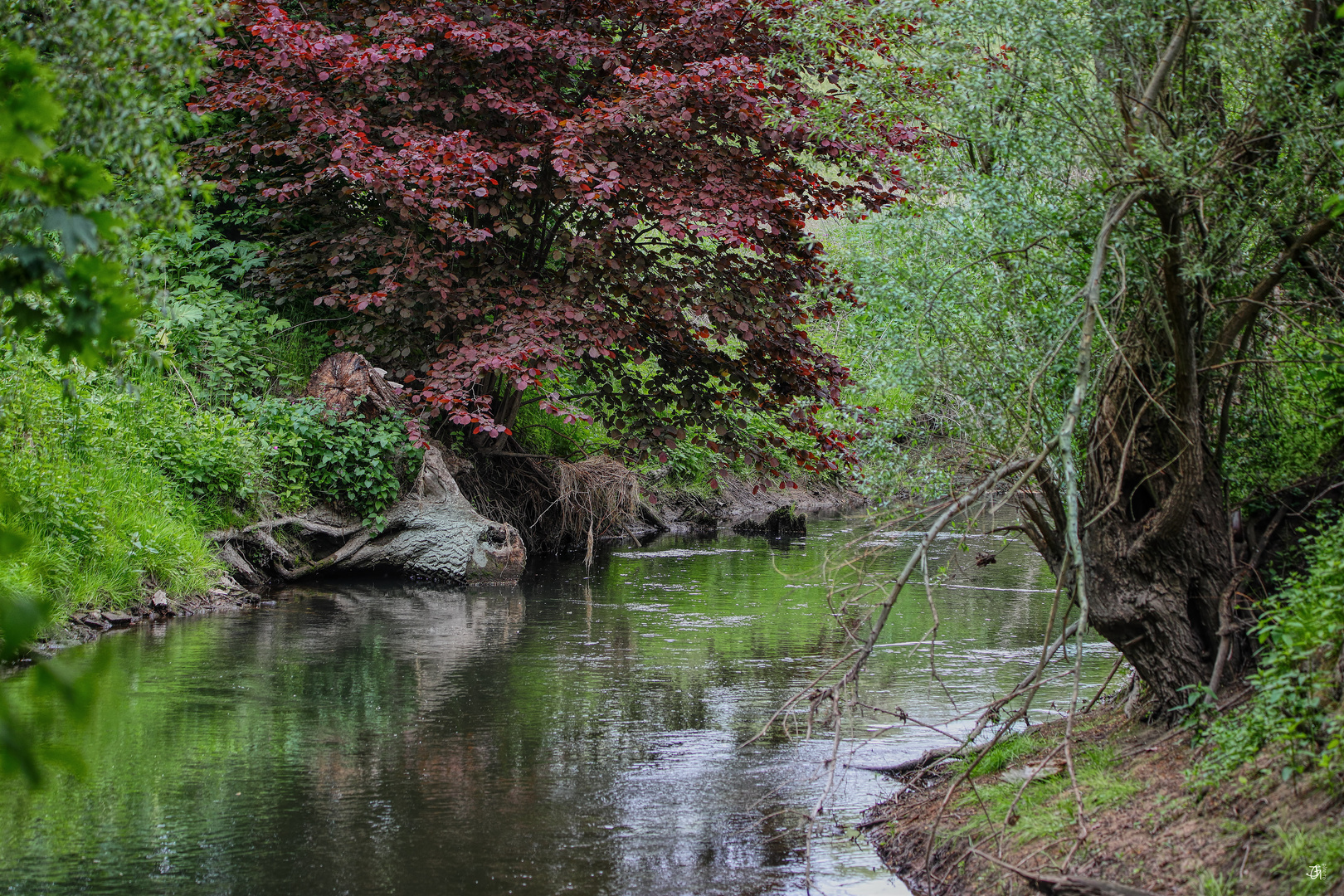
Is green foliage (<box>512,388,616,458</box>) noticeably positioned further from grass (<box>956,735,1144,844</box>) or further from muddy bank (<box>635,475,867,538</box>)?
grass (<box>956,735,1144,844</box>)

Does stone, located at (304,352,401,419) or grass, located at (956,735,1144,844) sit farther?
stone, located at (304,352,401,419)

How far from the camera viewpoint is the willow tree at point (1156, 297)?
473 centimetres

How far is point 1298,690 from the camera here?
4.25 metres

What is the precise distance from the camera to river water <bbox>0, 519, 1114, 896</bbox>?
5.04 meters

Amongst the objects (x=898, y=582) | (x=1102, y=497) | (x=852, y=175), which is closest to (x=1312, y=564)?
(x=1102, y=497)

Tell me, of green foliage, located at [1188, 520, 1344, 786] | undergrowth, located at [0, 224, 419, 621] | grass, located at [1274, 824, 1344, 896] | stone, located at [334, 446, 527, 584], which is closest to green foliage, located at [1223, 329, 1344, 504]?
green foliage, located at [1188, 520, 1344, 786]

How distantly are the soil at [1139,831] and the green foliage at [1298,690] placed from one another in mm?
82

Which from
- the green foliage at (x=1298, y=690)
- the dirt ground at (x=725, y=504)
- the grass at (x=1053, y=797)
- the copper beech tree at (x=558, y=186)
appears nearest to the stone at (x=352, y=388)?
the copper beech tree at (x=558, y=186)

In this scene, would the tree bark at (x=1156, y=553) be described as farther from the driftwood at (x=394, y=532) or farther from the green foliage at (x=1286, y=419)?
the driftwood at (x=394, y=532)

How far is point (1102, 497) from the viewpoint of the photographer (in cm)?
529

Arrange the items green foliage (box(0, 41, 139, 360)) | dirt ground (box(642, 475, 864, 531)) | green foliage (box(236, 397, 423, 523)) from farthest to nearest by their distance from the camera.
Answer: dirt ground (box(642, 475, 864, 531))
green foliage (box(236, 397, 423, 523))
green foliage (box(0, 41, 139, 360))

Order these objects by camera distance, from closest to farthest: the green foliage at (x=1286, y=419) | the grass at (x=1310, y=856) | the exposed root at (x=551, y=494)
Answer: the grass at (x=1310, y=856) → the green foliage at (x=1286, y=419) → the exposed root at (x=551, y=494)

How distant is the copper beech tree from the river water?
9.77ft

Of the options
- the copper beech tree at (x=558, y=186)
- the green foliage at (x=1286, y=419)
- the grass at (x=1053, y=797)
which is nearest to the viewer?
the grass at (x=1053, y=797)
